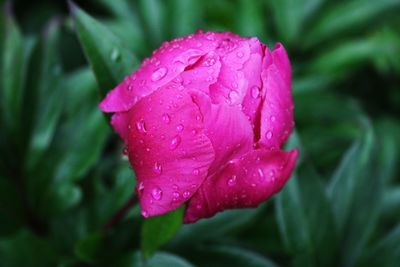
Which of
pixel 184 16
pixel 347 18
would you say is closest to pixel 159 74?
pixel 184 16

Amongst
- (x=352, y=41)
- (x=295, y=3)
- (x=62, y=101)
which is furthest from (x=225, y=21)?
(x=62, y=101)

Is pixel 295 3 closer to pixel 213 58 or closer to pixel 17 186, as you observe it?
pixel 17 186

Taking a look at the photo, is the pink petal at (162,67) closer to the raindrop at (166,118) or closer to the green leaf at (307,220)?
the raindrop at (166,118)

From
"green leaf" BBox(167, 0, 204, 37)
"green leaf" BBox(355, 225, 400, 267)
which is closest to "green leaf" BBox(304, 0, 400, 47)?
"green leaf" BBox(167, 0, 204, 37)

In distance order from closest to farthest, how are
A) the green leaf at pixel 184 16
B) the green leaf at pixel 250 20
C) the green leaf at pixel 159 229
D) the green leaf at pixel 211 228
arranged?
the green leaf at pixel 159 229, the green leaf at pixel 211 228, the green leaf at pixel 184 16, the green leaf at pixel 250 20

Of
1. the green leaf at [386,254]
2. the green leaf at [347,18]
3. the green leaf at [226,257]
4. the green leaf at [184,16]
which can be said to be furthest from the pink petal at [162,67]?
the green leaf at [347,18]

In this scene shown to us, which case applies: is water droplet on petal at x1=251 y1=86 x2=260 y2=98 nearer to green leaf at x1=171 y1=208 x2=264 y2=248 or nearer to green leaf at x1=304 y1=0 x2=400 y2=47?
green leaf at x1=171 y1=208 x2=264 y2=248
